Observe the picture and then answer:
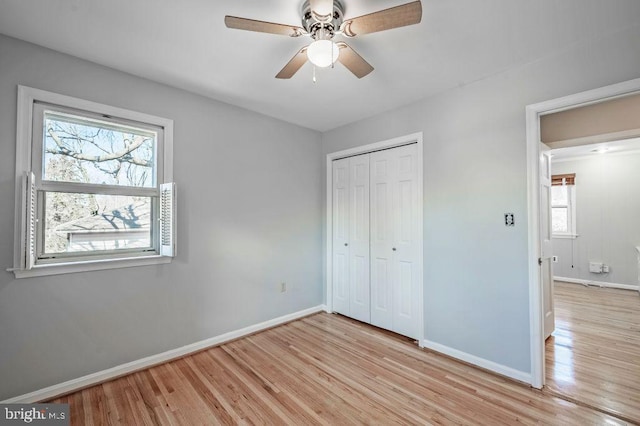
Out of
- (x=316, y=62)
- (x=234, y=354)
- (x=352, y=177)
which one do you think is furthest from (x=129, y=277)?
(x=352, y=177)

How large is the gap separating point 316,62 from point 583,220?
6383 millimetres

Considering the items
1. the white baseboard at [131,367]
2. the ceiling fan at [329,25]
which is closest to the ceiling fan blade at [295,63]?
the ceiling fan at [329,25]

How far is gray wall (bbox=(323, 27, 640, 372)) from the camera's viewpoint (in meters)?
2.10

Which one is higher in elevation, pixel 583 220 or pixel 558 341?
pixel 583 220

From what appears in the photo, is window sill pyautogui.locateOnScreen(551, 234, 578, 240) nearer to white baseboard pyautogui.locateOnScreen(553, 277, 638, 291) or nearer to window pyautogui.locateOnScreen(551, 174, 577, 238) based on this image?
window pyautogui.locateOnScreen(551, 174, 577, 238)

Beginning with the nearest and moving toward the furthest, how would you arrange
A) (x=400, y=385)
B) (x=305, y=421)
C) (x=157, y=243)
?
(x=305, y=421) → (x=400, y=385) → (x=157, y=243)

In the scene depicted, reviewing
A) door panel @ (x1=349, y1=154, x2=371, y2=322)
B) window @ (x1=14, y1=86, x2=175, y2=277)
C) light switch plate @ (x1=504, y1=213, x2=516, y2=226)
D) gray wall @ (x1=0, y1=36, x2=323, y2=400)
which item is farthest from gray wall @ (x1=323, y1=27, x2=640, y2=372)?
window @ (x1=14, y1=86, x2=175, y2=277)

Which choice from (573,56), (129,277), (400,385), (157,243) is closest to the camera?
(573,56)

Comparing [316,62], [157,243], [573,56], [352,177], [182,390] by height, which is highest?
[573,56]

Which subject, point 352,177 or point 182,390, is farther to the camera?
point 352,177

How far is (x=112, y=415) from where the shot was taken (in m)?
1.90

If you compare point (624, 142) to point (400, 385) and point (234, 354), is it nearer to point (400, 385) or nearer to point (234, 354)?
point (400, 385)

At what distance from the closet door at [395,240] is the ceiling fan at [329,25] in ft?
5.17

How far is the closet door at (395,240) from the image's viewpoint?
305 cm
